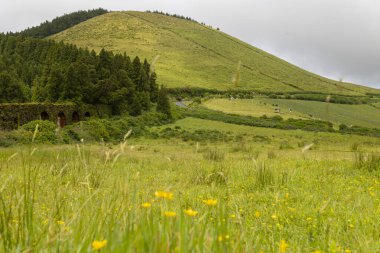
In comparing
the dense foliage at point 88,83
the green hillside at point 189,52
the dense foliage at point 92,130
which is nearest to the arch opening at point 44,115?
the dense foliage at point 92,130

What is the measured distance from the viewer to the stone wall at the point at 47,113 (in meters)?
33.5

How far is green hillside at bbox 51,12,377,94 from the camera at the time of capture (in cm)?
11919

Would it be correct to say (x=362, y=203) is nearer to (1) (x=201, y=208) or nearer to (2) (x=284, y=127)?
(1) (x=201, y=208)

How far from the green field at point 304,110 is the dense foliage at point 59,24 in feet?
351

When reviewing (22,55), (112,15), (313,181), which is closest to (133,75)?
(22,55)

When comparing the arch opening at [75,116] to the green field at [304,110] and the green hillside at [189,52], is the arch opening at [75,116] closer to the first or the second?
the green field at [304,110]

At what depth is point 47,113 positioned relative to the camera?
37.8 m

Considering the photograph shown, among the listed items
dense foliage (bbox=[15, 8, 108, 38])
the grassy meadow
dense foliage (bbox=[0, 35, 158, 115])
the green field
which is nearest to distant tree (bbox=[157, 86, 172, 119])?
dense foliage (bbox=[0, 35, 158, 115])

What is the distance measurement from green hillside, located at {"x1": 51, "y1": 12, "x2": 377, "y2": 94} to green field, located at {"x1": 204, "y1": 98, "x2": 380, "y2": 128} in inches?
845

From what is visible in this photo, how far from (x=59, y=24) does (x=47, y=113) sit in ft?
495

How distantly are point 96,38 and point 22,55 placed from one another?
65.9 metres

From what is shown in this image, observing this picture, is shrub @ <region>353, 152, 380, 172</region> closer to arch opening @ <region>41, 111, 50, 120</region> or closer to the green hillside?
arch opening @ <region>41, 111, 50, 120</region>

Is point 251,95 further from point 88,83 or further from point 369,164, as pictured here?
point 369,164

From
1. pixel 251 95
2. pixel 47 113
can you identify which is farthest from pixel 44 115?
pixel 251 95
